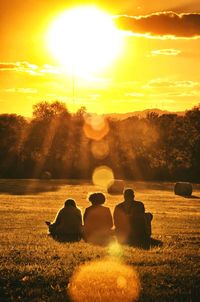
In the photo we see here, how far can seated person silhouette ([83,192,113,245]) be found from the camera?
17.0 m

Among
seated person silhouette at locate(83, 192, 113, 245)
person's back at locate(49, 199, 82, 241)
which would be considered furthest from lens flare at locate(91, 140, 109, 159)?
seated person silhouette at locate(83, 192, 113, 245)

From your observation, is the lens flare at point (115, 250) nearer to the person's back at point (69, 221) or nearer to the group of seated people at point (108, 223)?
the group of seated people at point (108, 223)

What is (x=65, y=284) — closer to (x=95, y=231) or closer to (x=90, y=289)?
(x=90, y=289)

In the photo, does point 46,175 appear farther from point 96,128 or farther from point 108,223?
point 108,223

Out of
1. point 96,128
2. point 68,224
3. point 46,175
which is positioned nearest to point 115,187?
point 46,175

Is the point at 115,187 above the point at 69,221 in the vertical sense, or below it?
below

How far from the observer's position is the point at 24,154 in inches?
3049

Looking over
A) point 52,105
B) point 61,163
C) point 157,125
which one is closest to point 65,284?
point 61,163

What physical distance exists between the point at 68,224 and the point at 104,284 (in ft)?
23.0

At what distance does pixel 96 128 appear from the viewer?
8800 cm

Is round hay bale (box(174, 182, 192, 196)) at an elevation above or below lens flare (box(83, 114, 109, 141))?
below

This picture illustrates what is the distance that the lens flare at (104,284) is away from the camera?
10.1 metres

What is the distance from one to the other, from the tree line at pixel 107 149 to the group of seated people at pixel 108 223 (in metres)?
51.8

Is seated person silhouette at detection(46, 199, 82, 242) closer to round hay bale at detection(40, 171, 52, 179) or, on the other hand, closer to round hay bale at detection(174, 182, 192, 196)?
round hay bale at detection(174, 182, 192, 196)
